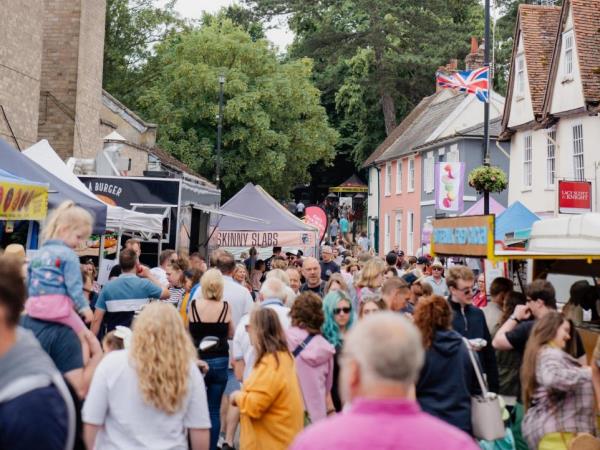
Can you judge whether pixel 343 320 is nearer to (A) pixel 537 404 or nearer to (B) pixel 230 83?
(A) pixel 537 404

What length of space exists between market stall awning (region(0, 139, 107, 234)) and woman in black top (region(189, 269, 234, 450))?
4196 mm

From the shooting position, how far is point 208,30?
4828 centimetres

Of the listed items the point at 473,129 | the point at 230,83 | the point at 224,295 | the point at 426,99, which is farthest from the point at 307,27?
the point at 224,295

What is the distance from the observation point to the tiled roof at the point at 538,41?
29422mm

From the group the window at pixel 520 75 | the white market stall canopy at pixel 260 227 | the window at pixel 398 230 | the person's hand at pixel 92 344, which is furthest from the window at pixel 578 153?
the window at pixel 398 230

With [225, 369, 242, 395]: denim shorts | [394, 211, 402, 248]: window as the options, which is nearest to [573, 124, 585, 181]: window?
[225, 369, 242, 395]: denim shorts

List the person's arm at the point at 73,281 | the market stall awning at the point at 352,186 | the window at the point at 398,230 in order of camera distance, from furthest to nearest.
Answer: the market stall awning at the point at 352,186, the window at the point at 398,230, the person's arm at the point at 73,281

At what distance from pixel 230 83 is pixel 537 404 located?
1608 inches

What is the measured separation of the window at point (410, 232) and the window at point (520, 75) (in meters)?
16.1

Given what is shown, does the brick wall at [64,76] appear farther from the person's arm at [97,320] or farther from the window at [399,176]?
the window at [399,176]

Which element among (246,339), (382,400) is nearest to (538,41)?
(246,339)

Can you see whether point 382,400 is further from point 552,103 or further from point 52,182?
point 552,103

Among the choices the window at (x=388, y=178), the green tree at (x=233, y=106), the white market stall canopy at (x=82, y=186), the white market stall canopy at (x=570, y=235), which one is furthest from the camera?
the window at (x=388, y=178)

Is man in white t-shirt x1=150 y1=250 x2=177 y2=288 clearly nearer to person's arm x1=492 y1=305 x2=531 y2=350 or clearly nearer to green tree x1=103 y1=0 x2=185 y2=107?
person's arm x1=492 y1=305 x2=531 y2=350
